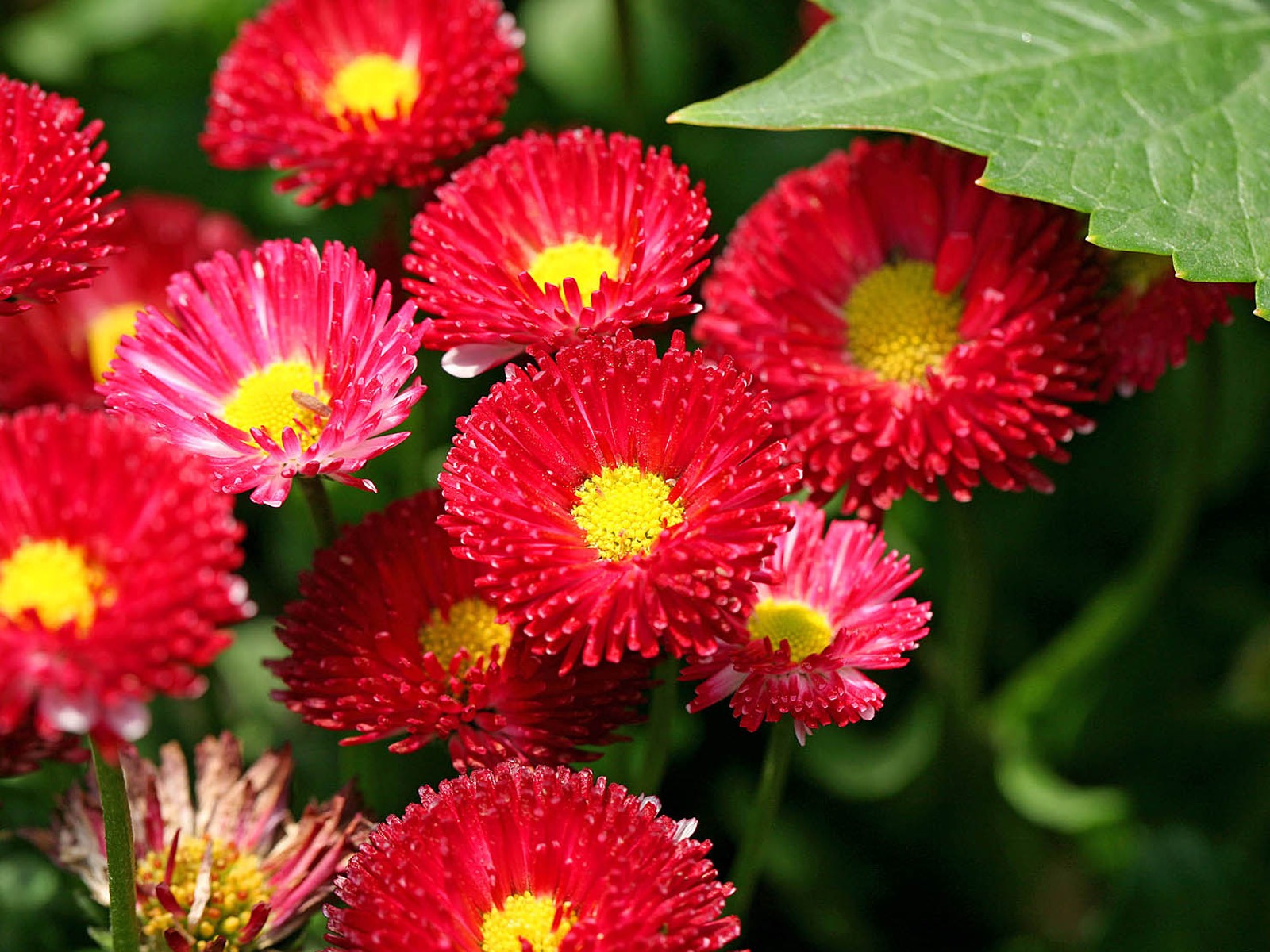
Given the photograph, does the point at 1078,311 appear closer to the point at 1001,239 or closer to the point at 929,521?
the point at 1001,239

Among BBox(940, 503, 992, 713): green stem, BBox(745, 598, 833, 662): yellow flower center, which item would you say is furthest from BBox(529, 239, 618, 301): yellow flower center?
BBox(940, 503, 992, 713): green stem

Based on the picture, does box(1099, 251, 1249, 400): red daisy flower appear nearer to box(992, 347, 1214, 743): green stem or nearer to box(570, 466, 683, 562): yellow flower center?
box(992, 347, 1214, 743): green stem

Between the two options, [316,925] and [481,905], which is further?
[316,925]

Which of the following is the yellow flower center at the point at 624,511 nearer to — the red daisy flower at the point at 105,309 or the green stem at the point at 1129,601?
the green stem at the point at 1129,601

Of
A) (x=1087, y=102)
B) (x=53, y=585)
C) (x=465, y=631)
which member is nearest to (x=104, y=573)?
(x=53, y=585)

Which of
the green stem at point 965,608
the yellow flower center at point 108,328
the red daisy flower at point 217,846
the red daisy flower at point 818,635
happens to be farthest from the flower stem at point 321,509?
the yellow flower center at point 108,328

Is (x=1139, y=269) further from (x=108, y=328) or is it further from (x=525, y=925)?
(x=108, y=328)

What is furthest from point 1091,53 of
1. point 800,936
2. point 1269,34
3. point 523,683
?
point 800,936

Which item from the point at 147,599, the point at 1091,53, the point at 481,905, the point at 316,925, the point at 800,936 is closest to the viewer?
the point at 147,599
